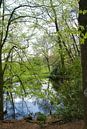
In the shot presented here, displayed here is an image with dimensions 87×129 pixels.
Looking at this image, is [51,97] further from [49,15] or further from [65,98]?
[49,15]

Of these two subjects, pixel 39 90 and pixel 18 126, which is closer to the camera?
pixel 18 126

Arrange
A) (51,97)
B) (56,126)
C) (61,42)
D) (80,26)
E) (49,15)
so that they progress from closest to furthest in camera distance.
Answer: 1. (80,26)
2. (56,126)
3. (51,97)
4. (61,42)
5. (49,15)

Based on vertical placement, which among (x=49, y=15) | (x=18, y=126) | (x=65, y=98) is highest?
(x=49, y=15)

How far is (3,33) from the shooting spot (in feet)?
58.1

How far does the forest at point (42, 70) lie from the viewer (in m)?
11.4

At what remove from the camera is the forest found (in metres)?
11.4

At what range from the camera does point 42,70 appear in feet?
66.1

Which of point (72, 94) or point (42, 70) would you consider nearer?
point (72, 94)

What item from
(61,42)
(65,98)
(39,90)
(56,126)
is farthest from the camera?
(61,42)

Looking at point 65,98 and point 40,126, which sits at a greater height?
point 65,98

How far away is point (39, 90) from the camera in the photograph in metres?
17.3

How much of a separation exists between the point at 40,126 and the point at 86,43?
5140 mm

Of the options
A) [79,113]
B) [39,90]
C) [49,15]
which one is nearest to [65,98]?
[79,113]

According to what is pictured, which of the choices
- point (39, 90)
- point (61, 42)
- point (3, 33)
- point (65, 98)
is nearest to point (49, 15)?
point (61, 42)
